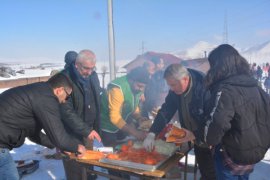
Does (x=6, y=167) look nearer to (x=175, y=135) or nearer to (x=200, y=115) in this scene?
(x=175, y=135)

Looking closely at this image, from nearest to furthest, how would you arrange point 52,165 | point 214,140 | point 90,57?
point 214,140 → point 90,57 → point 52,165

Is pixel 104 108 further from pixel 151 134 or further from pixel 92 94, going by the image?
pixel 151 134

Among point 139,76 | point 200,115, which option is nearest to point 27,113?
point 139,76

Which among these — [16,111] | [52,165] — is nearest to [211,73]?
[16,111]

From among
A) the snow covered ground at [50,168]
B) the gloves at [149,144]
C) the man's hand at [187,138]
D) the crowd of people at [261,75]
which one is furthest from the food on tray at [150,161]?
the crowd of people at [261,75]

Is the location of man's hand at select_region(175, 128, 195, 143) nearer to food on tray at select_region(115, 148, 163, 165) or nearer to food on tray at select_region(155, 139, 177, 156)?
food on tray at select_region(155, 139, 177, 156)

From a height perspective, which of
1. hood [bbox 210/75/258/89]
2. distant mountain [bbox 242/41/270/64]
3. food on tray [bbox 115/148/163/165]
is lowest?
distant mountain [bbox 242/41/270/64]

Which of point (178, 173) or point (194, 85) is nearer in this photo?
point (194, 85)

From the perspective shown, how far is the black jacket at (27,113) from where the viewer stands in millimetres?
2496

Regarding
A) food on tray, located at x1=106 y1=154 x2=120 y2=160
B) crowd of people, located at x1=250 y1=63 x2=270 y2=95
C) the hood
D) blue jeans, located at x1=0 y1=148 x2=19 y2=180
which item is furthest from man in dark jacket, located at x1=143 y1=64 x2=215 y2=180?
crowd of people, located at x1=250 y1=63 x2=270 y2=95

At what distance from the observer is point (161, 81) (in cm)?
746

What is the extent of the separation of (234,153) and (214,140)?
0.21 metres

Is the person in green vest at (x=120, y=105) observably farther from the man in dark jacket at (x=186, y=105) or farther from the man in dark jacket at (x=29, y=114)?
the man in dark jacket at (x=29, y=114)

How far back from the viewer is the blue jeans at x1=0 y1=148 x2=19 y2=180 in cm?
260
